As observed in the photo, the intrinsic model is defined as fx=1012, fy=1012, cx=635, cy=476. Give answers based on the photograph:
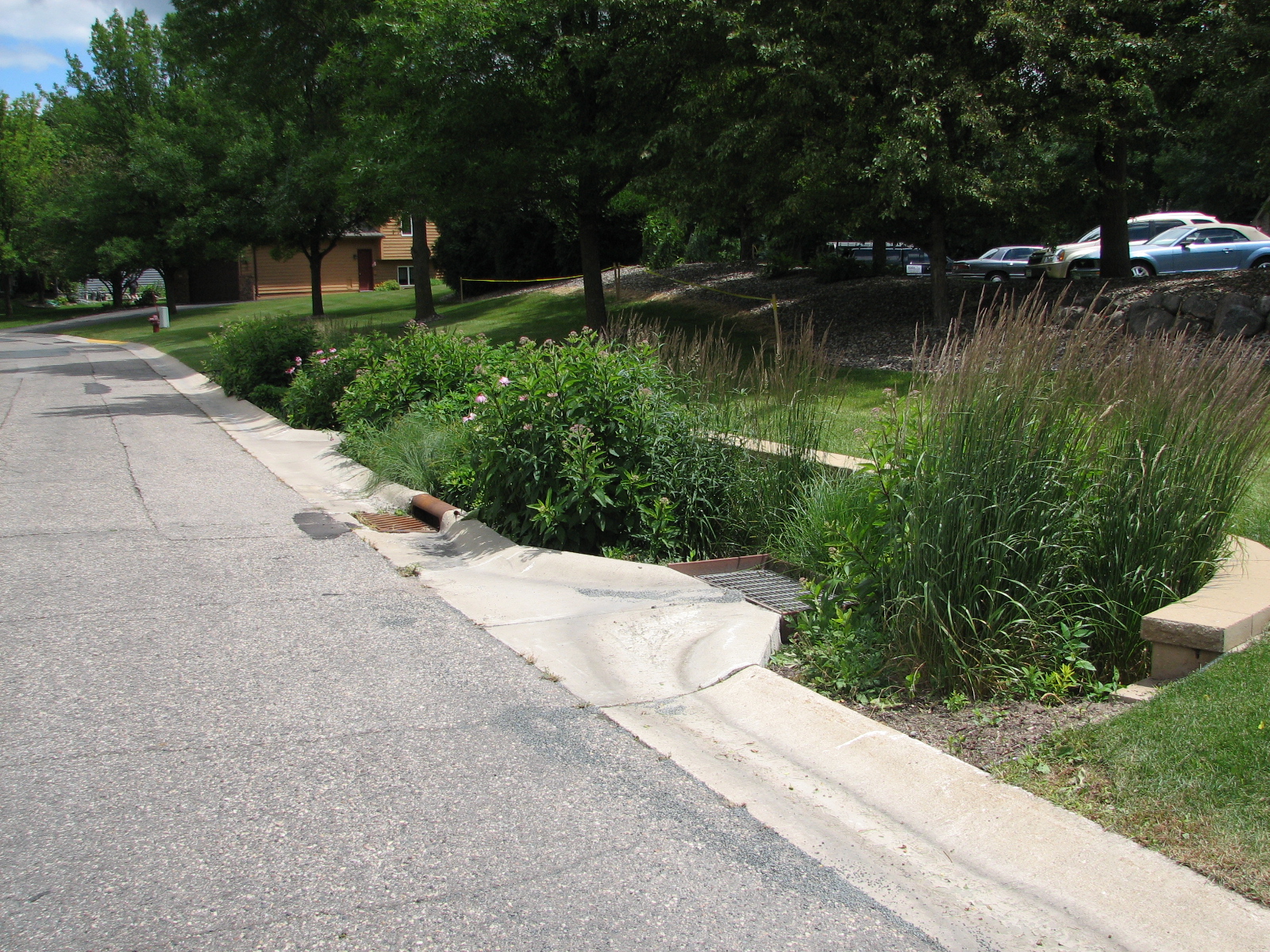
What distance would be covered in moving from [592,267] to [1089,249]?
41.8 ft

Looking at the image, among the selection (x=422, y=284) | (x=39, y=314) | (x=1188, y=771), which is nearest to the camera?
(x=1188, y=771)

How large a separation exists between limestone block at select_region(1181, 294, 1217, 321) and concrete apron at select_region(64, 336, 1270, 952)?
35.0 feet

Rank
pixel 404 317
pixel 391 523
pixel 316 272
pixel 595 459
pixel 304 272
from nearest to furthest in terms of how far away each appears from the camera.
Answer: pixel 595 459 < pixel 391 523 < pixel 316 272 < pixel 404 317 < pixel 304 272

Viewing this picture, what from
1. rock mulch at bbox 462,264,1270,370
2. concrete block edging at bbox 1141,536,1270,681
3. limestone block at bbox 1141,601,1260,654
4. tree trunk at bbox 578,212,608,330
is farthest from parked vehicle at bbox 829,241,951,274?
limestone block at bbox 1141,601,1260,654

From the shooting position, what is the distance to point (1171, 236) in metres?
22.6

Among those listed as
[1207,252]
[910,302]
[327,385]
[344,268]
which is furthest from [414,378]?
[344,268]

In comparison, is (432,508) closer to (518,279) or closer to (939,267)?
(939,267)

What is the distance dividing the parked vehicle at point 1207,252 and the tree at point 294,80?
16.7 metres

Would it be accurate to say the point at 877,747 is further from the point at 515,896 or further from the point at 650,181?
the point at 650,181

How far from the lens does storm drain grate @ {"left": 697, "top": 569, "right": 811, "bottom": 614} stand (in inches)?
239

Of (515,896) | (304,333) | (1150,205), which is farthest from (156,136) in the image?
(1150,205)

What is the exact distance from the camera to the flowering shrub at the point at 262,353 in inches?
651

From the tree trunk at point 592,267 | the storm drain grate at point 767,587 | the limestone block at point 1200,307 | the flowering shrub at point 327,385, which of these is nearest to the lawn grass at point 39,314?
the tree trunk at point 592,267

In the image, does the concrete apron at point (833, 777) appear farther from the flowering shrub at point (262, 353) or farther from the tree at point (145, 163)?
the tree at point (145, 163)
